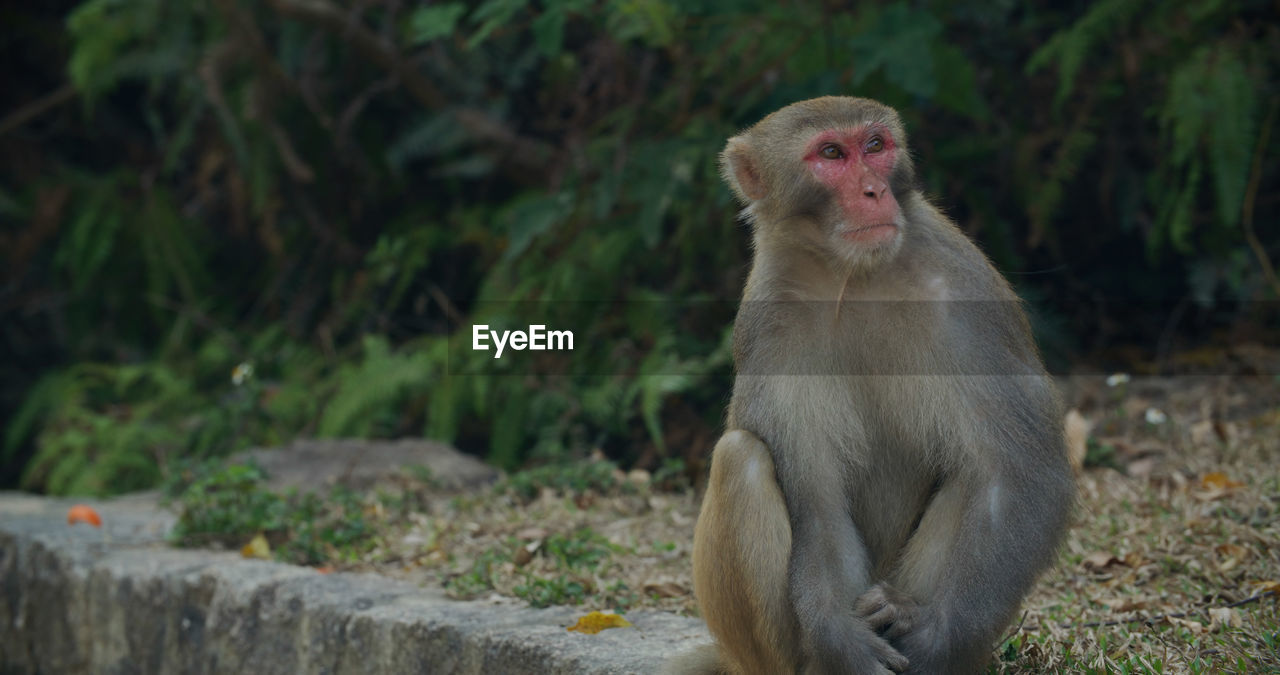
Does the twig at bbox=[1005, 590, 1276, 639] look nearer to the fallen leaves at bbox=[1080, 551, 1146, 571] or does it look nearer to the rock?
the fallen leaves at bbox=[1080, 551, 1146, 571]

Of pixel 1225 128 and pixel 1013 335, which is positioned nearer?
pixel 1013 335

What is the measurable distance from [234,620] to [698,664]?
2.03 meters

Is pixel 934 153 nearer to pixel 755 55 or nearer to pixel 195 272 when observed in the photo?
pixel 755 55

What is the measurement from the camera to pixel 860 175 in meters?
3.20

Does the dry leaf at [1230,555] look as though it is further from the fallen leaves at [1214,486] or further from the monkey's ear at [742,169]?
the monkey's ear at [742,169]

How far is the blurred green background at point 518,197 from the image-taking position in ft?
20.6

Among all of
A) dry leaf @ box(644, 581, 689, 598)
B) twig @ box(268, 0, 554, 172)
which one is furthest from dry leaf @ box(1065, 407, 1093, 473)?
twig @ box(268, 0, 554, 172)

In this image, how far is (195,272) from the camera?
912 centimetres

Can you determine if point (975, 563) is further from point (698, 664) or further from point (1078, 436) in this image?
point (1078, 436)

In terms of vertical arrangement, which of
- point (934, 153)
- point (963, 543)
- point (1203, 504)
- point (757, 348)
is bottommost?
point (1203, 504)

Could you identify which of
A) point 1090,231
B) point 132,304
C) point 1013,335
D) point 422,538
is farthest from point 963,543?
point 132,304

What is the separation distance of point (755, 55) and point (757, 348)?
11.9 feet

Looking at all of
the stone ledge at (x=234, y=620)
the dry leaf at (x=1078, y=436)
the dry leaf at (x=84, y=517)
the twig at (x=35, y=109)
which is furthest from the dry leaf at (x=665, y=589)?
the twig at (x=35, y=109)

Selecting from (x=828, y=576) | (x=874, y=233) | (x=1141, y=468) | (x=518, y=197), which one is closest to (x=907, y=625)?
(x=828, y=576)
